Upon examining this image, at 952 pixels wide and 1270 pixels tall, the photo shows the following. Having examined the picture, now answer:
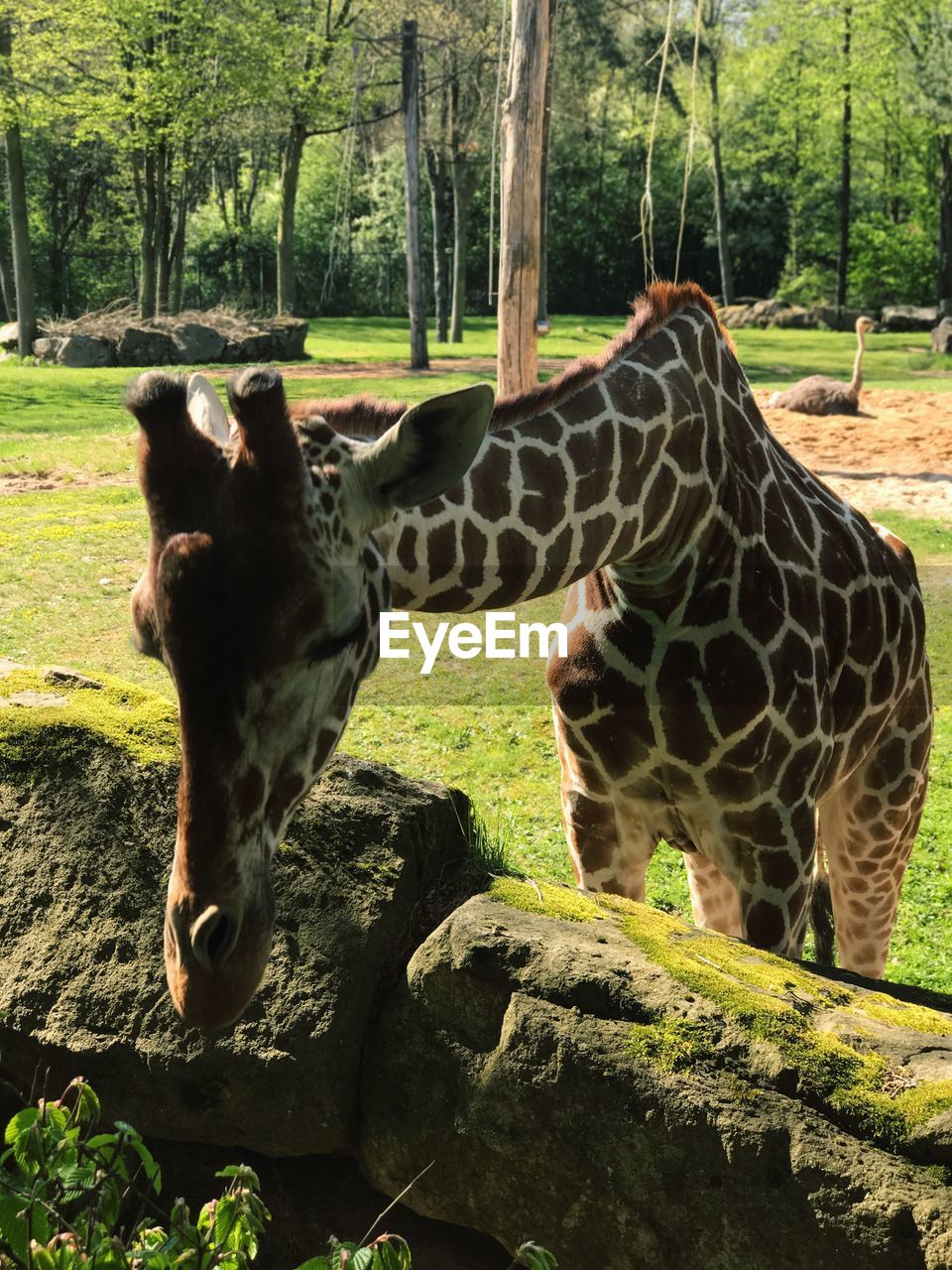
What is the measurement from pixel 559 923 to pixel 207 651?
1260 millimetres

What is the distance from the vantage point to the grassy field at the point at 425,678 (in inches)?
213

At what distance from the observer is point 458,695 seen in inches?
294

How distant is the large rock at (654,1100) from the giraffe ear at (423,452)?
1.07 m

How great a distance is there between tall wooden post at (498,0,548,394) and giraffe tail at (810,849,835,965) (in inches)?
222

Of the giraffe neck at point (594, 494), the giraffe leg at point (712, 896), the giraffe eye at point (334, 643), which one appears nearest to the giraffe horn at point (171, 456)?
the giraffe eye at point (334, 643)

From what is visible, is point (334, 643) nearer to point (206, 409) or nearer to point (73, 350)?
point (206, 409)

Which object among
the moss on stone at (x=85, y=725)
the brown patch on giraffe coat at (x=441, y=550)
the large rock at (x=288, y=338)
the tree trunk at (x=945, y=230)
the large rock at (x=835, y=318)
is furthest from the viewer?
the large rock at (x=835, y=318)

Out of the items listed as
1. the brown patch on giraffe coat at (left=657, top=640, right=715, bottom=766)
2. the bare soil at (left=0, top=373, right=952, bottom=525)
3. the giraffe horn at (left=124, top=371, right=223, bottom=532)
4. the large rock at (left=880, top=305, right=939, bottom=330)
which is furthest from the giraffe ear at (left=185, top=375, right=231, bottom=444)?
the large rock at (left=880, top=305, right=939, bottom=330)

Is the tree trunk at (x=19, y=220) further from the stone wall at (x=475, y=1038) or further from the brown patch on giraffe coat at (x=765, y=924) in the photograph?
the brown patch on giraffe coat at (x=765, y=924)

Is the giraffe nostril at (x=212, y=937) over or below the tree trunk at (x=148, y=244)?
below

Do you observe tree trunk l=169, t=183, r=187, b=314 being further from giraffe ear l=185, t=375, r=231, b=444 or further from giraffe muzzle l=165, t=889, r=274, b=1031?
giraffe muzzle l=165, t=889, r=274, b=1031

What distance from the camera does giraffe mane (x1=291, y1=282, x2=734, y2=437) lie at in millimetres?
2213

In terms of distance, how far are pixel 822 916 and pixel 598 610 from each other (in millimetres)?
1743

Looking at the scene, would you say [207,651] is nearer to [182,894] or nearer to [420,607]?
[182,894]
